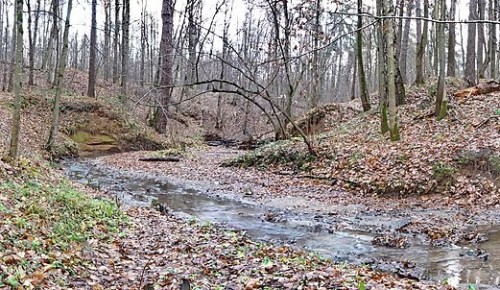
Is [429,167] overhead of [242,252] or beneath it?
overhead

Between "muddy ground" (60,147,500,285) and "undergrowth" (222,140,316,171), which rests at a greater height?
"undergrowth" (222,140,316,171)

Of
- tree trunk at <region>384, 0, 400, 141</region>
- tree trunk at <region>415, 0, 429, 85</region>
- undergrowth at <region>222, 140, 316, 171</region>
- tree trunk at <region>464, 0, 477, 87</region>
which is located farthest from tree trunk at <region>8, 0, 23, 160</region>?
tree trunk at <region>415, 0, 429, 85</region>

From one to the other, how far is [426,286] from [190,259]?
3.24 m

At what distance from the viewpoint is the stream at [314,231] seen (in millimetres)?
6910

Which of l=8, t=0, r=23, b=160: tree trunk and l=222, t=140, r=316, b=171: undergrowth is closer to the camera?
l=8, t=0, r=23, b=160: tree trunk

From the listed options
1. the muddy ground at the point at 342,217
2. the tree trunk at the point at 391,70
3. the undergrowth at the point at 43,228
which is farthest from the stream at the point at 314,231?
the tree trunk at the point at 391,70

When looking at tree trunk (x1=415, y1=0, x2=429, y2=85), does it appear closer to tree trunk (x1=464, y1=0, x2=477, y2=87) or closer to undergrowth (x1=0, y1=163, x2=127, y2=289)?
tree trunk (x1=464, y1=0, x2=477, y2=87)

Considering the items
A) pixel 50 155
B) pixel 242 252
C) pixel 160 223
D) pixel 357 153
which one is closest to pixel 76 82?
pixel 50 155

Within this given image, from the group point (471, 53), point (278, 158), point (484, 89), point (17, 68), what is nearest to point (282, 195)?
point (278, 158)

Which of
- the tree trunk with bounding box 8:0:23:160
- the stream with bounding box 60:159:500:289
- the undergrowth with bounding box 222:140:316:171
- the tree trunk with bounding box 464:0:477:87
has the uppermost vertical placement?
the tree trunk with bounding box 464:0:477:87

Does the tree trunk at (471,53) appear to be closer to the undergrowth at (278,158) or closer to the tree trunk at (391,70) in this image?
the tree trunk at (391,70)

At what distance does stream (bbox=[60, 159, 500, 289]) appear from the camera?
22.7 ft

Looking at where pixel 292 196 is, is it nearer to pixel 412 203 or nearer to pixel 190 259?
pixel 412 203

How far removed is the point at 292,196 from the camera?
518 inches
